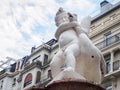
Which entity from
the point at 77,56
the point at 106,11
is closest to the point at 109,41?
the point at 106,11

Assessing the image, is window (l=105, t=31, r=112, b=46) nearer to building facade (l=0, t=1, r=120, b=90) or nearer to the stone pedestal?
building facade (l=0, t=1, r=120, b=90)

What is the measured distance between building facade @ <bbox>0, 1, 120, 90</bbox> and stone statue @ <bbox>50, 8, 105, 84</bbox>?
59.8 ft

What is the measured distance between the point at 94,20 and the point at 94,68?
24.2 metres

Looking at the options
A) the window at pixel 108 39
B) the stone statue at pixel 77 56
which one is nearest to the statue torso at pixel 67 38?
the stone statue at pixel 77 56

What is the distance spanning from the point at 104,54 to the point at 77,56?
21332 millimetres

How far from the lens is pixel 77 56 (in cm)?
521

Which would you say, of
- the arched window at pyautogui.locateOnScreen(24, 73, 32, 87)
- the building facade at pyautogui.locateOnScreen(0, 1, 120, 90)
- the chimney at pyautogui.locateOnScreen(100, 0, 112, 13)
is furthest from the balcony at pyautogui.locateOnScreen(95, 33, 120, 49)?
the arched window at pyautogui.locateOnScreen(24, 73, 32, 87)

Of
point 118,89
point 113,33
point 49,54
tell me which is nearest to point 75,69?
point 118,89

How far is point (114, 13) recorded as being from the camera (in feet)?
90.7

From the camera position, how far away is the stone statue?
A: 502 cm

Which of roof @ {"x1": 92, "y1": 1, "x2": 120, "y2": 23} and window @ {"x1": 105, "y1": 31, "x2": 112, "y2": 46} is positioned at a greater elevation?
roof @ {"x1": 92, "y1": 1, "x2": 120, "y2": 23}

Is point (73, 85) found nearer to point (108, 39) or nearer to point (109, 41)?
point (109, 41)

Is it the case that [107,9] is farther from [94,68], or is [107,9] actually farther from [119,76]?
[94,68]

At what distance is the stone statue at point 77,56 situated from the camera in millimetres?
5020
